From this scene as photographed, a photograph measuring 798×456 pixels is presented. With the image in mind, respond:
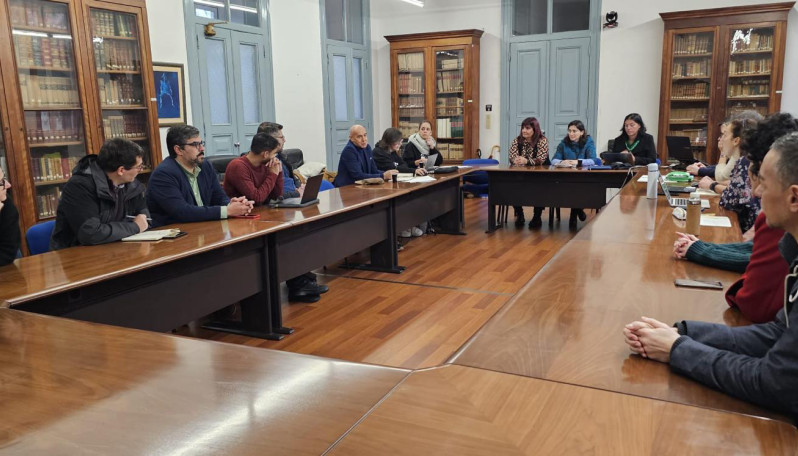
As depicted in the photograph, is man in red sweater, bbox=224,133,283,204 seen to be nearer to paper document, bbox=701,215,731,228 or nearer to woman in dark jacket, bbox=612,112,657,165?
paper document, bbox=701,215,731,228

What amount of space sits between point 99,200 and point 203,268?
629 mm

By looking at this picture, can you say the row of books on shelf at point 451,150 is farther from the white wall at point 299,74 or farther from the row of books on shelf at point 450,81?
the white wall at point 299,74

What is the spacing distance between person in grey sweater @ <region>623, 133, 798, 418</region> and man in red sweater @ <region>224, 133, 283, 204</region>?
3021 mm

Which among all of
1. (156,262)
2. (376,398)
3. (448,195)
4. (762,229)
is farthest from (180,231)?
(448,195)

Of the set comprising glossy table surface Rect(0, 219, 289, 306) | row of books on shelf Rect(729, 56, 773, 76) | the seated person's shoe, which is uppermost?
row of books on shelf Rect(729, 56, 773, 76)

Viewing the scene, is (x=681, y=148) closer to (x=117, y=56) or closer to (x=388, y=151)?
(x=388, y=151)

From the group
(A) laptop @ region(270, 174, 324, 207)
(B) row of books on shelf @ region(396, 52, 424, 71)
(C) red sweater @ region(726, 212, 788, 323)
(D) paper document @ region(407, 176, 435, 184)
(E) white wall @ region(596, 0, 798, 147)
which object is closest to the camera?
(C) red sweater @ region(726, 212, 788, 323)

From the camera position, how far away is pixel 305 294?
427 cm

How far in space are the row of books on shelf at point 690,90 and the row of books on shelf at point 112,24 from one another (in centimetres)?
642

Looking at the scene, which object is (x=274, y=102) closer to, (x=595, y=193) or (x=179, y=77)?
(x=179, y=77)

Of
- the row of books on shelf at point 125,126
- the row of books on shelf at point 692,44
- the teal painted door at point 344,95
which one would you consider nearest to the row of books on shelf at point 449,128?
the teal painted door at point 344,95

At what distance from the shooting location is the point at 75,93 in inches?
202

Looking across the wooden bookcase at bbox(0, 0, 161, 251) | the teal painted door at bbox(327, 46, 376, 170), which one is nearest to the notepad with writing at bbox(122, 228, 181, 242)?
the wooden bookcase at bbox(0, 0, 161, 251)

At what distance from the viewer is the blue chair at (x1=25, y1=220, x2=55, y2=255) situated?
10.2 feet
